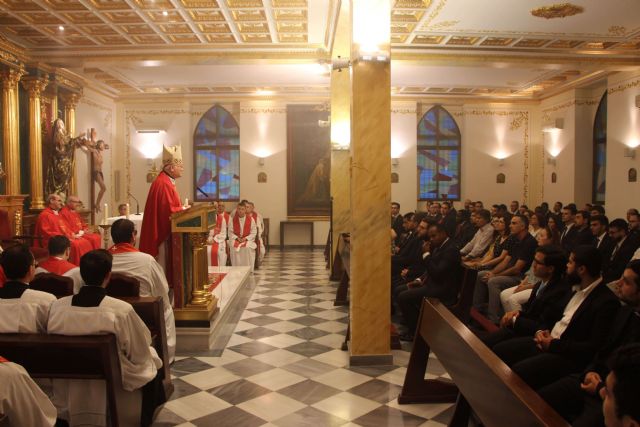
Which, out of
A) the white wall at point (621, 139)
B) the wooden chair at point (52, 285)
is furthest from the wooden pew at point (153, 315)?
the white wall at point (621, 139)

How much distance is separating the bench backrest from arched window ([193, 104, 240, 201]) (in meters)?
12.2

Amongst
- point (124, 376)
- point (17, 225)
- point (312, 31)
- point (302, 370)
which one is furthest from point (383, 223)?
point (17, 225)

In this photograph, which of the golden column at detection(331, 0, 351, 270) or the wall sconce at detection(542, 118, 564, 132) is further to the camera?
the wall sconce at detection(542, 118, 564, 132)

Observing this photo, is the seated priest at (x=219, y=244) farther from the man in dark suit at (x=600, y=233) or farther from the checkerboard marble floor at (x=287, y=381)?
the man in dark suit at (x=600, y=233)

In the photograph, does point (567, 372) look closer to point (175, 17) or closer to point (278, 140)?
point (175, 17)

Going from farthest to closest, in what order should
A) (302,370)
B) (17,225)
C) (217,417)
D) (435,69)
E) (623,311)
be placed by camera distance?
(435,69) < (17,225) < (302,370) < (217,417) < (623,311)

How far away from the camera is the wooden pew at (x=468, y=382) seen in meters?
2.39

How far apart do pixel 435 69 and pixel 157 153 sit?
8.10m

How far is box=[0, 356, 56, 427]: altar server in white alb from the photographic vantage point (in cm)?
237

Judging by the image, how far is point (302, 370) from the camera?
5.06 m

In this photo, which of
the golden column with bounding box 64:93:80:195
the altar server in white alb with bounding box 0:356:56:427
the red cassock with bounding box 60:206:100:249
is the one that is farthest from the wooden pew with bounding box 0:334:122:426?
the golden column with bounding box 64:93:80:195

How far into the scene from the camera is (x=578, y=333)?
11.4ft

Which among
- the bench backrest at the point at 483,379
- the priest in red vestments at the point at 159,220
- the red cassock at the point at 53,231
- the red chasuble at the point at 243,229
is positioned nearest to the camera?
the bench backrest at the point at 483,379

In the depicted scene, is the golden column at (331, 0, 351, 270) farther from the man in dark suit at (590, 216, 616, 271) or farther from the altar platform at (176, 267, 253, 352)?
the man in dark suit at (590, 216, 616, 271)
